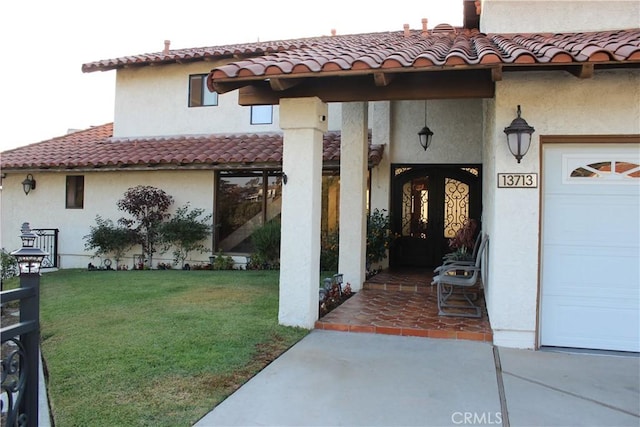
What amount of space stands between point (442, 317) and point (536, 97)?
3510 mm

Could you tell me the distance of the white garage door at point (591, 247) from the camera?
6.19 meters

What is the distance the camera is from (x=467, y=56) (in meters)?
5.96

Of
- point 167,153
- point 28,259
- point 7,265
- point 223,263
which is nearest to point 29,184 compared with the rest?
point 7,265

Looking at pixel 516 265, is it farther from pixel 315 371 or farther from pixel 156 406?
pixel 156 406

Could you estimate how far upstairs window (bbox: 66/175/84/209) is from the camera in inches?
611

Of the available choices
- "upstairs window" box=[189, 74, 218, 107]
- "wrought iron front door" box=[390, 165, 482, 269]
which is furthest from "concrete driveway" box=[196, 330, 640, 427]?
"upstairs window" box=[189, 74, 218, 107]

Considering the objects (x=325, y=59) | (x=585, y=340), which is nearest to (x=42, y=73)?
(x=325, y=59)

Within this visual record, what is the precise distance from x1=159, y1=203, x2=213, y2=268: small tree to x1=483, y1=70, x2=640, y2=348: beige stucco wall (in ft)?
31.0

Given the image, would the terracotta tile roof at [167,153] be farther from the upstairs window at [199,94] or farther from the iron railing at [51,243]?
the iron railing at [51,243]

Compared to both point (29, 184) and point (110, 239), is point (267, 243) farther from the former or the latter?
point (29, 184)

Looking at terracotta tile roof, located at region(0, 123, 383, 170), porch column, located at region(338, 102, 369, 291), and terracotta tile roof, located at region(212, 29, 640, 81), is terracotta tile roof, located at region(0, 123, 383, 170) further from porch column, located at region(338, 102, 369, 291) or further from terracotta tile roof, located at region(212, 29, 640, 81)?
terracotta tile roof, located at region(212, 29, 640, 81)

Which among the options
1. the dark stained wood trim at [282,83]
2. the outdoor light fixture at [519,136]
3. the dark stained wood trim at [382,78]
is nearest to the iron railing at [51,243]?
the dark stained wood trim at [282,83]

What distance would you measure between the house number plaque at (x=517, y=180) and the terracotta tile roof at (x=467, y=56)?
146 cm

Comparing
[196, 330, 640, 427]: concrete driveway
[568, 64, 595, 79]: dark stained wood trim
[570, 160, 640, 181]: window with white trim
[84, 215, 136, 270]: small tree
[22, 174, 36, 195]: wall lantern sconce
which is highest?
[568, 64, 595, 79]: dark stained wood trim
